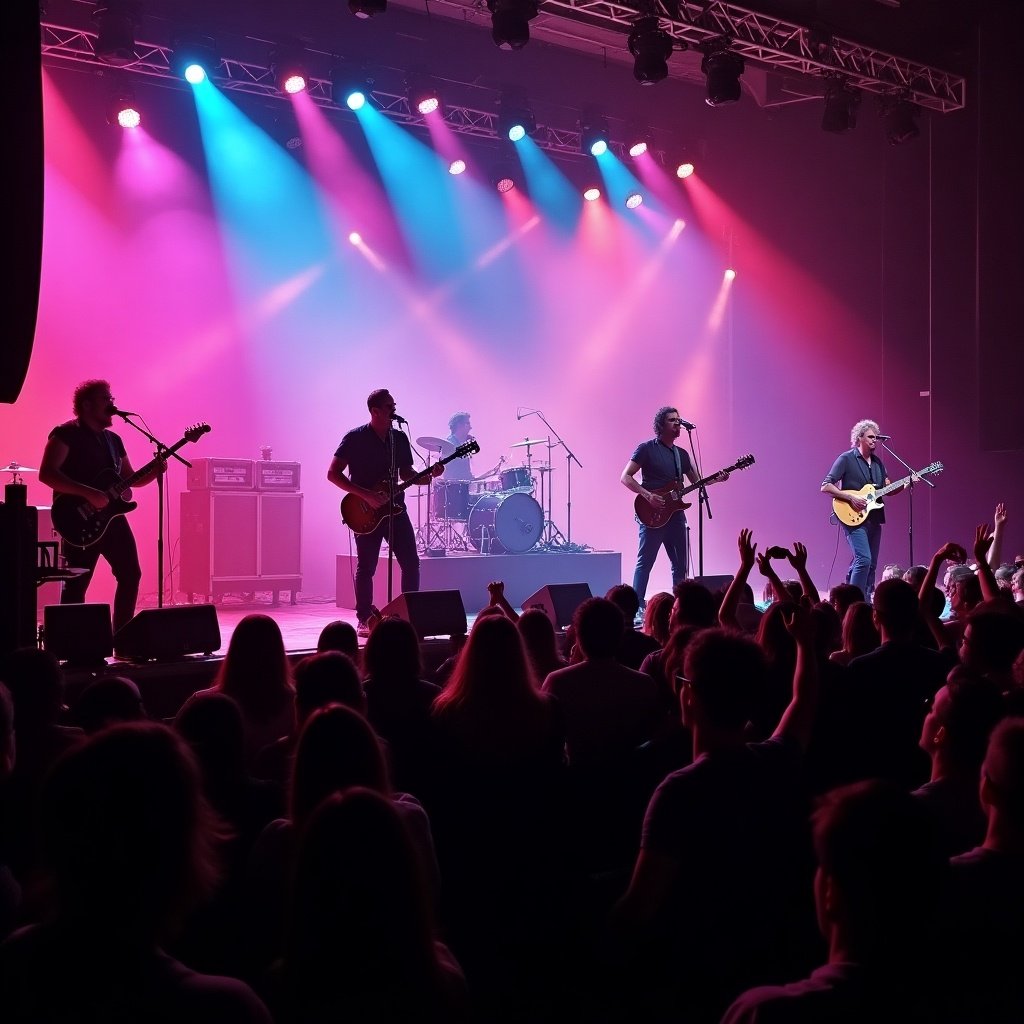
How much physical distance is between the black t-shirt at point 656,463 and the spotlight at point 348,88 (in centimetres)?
500

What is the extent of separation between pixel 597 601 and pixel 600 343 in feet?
37.8

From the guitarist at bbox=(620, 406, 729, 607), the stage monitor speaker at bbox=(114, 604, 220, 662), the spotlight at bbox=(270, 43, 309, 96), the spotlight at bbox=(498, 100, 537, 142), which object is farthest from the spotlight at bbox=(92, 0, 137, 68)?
the stage monitor speaker at bbox=(114, 604, 220, 662)

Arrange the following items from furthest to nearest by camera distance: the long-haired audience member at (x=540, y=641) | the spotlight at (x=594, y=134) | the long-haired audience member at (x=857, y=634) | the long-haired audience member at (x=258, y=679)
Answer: the spotlight at (x=594, y=134) < the long-haired audience member at (x=857, y=634) < the long-haired audience member at (x=540, y=641) < the long-haired audience member at (x=258, y=679)

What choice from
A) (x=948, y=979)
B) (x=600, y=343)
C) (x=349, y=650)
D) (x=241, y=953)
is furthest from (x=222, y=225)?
(x=948, y=979)

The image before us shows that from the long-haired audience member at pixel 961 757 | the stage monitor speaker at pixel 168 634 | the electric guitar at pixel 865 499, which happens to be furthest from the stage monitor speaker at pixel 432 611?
the electric guitar at pixel 865 499

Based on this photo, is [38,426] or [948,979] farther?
[38,426]

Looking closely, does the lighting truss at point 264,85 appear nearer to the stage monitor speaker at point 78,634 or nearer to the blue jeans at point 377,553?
the blue jeans at point 377,553

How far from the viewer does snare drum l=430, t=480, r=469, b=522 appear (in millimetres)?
11914

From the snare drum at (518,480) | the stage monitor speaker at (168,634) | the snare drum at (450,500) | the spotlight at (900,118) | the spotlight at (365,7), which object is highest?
the spotlight at (900,118)

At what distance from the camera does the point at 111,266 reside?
1160cm

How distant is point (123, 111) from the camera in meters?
10.5

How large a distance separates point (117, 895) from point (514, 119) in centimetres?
1169

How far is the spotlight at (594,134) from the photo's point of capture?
41.6ft

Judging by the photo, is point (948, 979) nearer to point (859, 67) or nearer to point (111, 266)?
point (859, 67)
